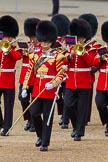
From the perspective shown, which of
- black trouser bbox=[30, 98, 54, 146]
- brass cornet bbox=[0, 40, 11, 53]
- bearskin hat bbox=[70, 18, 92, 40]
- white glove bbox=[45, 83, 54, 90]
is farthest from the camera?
bearskin hat bbox=[70, 18, 92, 40]

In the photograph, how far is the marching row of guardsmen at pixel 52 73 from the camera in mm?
10586

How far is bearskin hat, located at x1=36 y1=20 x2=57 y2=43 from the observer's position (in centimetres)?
1078

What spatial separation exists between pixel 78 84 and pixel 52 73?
107 cm

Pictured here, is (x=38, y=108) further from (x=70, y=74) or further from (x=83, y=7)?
(x=83, y=7)

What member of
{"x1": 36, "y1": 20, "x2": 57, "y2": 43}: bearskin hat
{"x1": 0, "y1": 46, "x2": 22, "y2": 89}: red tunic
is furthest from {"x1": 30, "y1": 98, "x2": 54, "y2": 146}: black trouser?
{"x1": 0, "y1": 46, "x2": 22, "y2": 89}: red tunic

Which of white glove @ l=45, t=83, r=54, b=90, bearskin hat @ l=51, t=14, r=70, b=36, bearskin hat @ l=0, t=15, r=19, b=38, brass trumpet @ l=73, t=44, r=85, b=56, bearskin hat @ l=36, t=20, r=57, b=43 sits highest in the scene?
bearskin hat @ l=36, t=20, r=57, b=43

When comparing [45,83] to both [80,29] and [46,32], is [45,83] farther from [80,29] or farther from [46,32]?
[80,29]

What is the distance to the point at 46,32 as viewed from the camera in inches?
426

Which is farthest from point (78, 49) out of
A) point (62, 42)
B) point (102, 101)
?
point (62, 42)

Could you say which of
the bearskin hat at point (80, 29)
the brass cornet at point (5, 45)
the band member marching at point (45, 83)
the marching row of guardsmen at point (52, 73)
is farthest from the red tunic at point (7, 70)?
the band member marching at point (45, 83)

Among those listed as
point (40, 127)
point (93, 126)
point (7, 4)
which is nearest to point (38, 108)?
point (40, 127)

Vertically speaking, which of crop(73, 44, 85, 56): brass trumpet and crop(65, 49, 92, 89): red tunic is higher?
crop(73, 44, 85, 56): brass trumpet

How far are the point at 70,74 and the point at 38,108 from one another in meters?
1.32

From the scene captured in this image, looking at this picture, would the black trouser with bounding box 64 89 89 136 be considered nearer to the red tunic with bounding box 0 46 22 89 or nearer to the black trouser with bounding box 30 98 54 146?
the red tunic with bounding box 0 46 22 89
